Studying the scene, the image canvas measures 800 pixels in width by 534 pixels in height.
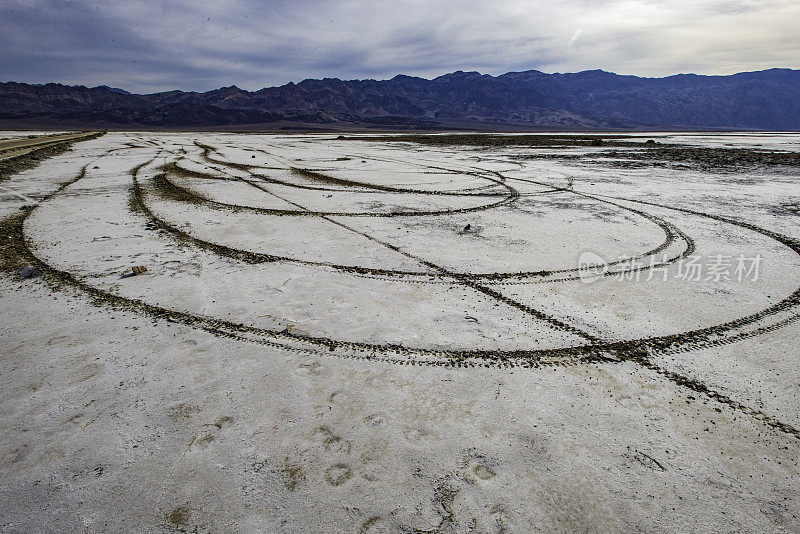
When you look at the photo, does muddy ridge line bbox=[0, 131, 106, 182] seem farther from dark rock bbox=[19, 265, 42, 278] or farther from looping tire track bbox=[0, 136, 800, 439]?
looping tire track bbox=[0, 136, 800, 439]

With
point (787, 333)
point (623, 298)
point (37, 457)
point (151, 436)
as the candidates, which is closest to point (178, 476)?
point (151, 436)

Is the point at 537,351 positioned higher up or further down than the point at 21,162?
further down

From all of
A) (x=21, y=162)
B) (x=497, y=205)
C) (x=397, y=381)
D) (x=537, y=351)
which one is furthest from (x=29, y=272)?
(x=21, y=162)

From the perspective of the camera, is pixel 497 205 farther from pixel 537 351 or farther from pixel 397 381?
pixel 397 381

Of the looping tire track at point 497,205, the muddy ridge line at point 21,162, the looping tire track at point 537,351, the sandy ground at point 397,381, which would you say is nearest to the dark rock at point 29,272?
the sandy ground at point 397,381

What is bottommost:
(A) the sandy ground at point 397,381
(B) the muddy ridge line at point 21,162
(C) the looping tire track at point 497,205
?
(A) the sandy ground at point 397,381

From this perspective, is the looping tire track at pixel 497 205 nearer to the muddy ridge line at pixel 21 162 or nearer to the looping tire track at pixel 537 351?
the looping tire track at pixel 537 351

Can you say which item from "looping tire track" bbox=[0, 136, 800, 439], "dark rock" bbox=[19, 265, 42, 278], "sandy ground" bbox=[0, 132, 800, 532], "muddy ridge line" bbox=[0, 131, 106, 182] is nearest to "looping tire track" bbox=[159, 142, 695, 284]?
"sandy ground" bbox=[0, 132, 800, 532]

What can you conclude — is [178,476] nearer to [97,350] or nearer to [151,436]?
[151,436]

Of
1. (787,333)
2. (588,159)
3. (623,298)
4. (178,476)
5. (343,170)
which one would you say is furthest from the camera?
(588,159)
